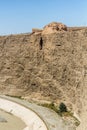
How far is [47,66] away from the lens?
50688 mm

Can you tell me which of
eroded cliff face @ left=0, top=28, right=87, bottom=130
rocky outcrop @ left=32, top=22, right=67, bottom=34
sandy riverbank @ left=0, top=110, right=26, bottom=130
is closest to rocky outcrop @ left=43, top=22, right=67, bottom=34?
rocky outcrop @ left=32, top=22, right=67, bottom=34

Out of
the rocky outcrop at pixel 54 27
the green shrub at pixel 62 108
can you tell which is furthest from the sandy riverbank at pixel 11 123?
the rocky outcrop at pixel 54 27

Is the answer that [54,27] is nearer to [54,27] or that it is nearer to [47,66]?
[54,27]

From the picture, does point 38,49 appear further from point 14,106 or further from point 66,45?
point 14,106

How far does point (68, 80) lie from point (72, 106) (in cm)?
424

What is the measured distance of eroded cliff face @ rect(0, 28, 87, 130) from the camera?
45188 mm

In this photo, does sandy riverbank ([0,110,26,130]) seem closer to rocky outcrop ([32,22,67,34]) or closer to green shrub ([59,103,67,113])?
green shrub ([59,103,67,113])

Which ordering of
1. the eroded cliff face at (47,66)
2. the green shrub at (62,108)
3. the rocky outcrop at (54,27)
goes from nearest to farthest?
the green shrub at (62,108) < the eroded cliff face at (47,66) < the rocky outcrop at (54,27)

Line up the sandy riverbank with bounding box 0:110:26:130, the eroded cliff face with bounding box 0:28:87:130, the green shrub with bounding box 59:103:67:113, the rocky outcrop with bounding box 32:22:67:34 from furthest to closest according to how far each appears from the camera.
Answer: the rocky outcrop with bounding box 32:22:67:34 < the eroded cliff face with bounding box 0:28:87:130 < the green shrub with bounding box 59:103:67:113 < the sandy riverbank with bounding box 0:110:26:130

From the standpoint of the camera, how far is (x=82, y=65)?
44094 millimetres

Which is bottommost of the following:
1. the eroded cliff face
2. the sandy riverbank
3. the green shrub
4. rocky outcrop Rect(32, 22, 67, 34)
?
the sandy riverbank

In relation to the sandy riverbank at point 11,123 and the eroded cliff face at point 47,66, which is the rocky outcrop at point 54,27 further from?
the sandy riverbank at point 11,123

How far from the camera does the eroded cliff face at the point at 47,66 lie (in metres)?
45.2

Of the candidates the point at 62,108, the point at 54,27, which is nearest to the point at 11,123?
the point at 62,108
